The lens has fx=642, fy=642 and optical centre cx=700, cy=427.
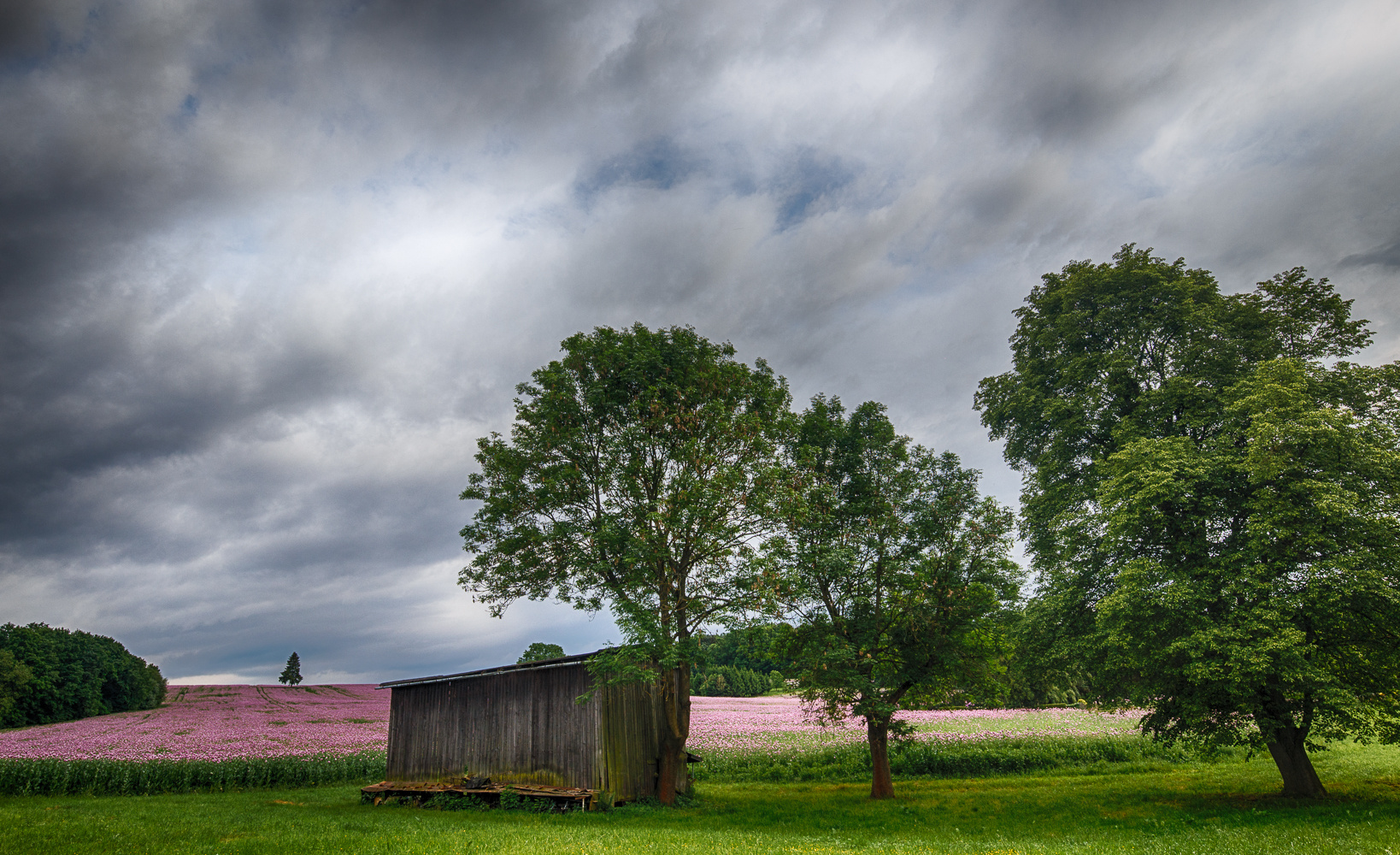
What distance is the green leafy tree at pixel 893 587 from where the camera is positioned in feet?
72.3

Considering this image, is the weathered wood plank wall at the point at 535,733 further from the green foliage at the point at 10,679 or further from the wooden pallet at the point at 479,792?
the green foliage at the point at 10,679

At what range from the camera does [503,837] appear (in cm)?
1412

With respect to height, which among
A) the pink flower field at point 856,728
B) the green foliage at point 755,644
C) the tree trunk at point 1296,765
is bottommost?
the pink flower field at point 856,728

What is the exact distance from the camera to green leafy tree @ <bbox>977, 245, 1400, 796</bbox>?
54.0ft

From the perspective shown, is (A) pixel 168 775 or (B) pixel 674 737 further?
(A) pixel 168 775

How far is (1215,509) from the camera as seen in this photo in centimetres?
1867

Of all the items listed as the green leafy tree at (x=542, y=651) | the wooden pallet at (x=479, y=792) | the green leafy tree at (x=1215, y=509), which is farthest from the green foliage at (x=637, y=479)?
the green leafy tree at (x=542, y=651)

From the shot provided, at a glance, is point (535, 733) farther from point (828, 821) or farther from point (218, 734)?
point (218, 734)

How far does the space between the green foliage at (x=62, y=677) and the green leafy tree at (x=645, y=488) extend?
7214cm

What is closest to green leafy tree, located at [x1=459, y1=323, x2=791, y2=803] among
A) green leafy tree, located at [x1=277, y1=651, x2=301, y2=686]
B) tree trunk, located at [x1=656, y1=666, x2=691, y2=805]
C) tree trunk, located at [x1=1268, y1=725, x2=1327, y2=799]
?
tree trunk, located at [x1=656, y1=666, x2=691, y2=805]

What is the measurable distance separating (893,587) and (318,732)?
3740 cm

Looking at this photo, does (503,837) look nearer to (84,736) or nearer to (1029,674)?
(1029,674)

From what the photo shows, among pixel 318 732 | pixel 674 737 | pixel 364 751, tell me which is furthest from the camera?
pixel 318 732

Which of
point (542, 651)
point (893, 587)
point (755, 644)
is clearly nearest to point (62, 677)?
point (542, 651)
